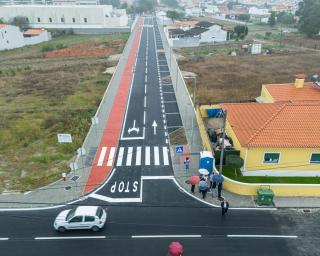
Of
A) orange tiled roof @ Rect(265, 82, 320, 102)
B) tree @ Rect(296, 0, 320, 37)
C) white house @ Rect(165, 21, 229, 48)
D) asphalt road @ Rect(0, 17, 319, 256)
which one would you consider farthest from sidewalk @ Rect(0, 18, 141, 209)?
tree @ Rect(296, 0, 320, 37)

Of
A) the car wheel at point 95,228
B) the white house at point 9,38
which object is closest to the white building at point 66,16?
the white house at point 9,38

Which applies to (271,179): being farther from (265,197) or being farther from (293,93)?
(293,93)

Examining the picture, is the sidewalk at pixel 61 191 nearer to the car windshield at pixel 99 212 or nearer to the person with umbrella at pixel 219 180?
the car windshield at pixel 99 212

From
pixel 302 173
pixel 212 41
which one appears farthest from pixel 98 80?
pixel 212 41

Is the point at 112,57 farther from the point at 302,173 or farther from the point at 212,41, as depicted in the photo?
the point at 302,173

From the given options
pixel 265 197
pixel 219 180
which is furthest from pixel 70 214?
pixel 265 197

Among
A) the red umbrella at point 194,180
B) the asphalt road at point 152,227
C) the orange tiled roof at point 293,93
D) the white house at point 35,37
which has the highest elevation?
the white house at point 35,37
